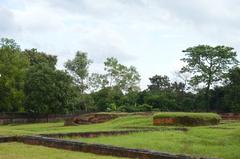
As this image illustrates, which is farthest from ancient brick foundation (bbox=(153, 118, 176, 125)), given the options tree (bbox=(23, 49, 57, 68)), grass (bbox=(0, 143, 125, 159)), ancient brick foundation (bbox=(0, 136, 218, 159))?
tree (bbox=(23, 49, 57, 68))

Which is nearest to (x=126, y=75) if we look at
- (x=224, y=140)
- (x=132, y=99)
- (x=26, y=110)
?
(x=132, y=99)

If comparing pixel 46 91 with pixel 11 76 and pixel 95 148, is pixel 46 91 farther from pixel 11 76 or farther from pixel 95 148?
pixel 95 148

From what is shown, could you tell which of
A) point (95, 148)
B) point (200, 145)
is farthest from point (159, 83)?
point (95, 148)

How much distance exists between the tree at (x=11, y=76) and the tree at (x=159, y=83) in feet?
80.5

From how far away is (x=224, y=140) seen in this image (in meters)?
14.9

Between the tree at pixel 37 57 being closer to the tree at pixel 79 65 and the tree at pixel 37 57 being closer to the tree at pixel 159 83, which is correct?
the tree at pixel 79 65

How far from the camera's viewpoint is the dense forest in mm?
39188

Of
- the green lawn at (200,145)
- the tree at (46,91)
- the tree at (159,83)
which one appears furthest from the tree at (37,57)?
the green lawn at (200,145)

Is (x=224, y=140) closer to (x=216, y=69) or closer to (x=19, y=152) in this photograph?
(x=19, y=152)

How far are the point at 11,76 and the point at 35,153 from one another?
27.9m

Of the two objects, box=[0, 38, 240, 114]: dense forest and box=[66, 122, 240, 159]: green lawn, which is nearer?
box=[66, 122, 240, 159]: green lawn

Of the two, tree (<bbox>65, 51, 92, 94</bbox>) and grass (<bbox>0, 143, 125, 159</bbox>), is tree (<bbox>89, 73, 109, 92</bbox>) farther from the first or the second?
grass (<bbox>0, 143, 125, 159</bbox>)

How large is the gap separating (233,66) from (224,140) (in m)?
33.6

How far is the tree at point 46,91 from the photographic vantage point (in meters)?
39.3
